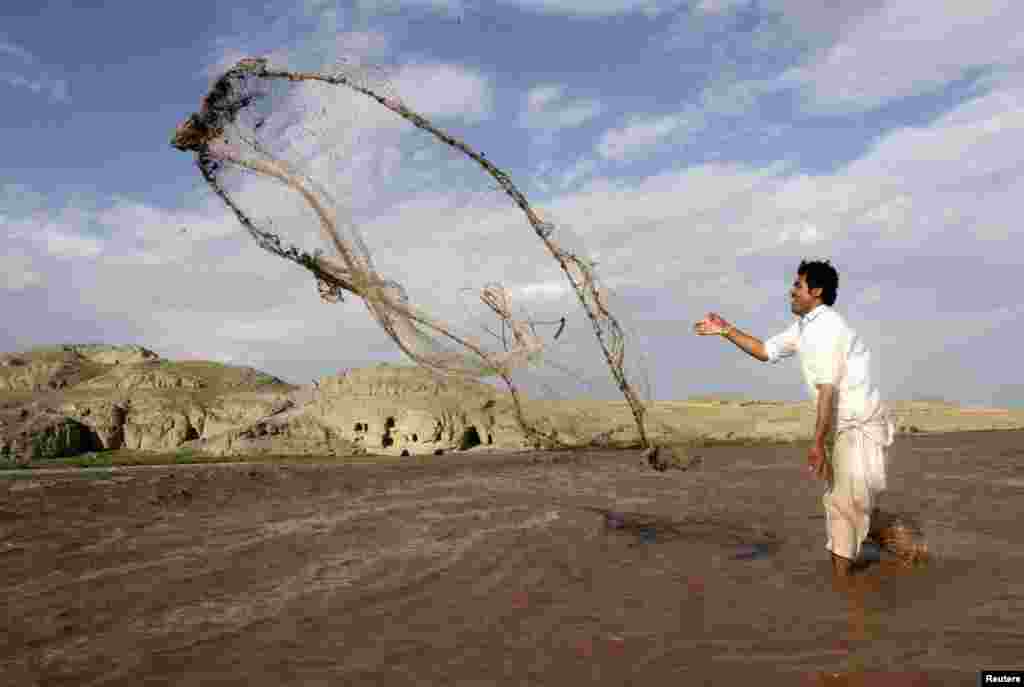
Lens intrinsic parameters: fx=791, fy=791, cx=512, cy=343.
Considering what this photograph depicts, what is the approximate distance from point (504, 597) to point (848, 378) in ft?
10.9

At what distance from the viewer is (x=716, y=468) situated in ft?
75.6

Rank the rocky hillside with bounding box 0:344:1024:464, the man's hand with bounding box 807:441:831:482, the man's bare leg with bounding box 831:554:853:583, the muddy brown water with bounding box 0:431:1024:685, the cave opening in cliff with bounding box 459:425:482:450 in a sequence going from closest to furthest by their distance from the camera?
the muddy brown water with bounding box 0:431:1024:685 < the man's hand with bounding box 807:441:831:482 < the man's bare leg with bounding box 831:554:853:583 < the cave opening in cliff with bounding box 459:425:482:450 < the rocky hillside with bounding box 0:344:1024:464

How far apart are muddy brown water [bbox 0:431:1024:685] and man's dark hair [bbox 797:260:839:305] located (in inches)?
92.4

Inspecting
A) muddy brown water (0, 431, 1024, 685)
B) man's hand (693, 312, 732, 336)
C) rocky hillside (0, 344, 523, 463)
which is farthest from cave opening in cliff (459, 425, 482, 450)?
man's hand (693, 312, 732, 336)

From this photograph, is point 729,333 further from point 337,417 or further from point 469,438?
point 337,417

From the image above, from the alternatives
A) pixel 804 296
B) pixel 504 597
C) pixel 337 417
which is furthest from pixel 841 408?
pixel 337 417

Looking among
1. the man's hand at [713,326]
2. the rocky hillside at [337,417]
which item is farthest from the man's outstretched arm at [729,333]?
the rocky hillside at [337,417]

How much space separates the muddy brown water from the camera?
4.54 m

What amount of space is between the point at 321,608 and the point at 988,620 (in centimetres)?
467

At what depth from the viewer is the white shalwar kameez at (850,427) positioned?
6.41m

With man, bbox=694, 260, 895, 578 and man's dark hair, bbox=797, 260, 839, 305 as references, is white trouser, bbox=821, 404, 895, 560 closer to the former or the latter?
man, bbox=694, 260, 895, 578

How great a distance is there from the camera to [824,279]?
6590 mm

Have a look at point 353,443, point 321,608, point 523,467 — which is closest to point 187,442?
point 353,443

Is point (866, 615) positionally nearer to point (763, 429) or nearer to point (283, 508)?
point (283, 508)
